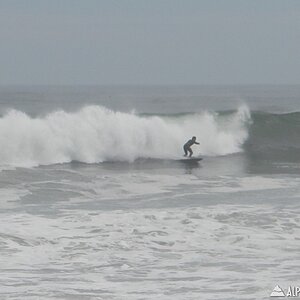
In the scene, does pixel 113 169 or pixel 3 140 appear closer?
pixel 113 169

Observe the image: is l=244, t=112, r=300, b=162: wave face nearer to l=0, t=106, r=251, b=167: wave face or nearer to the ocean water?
the ocean water

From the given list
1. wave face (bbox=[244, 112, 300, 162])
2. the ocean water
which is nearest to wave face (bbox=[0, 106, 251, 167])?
the ocean water

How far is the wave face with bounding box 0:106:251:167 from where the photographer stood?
2772 centimetres

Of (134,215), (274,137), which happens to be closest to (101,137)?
(274,137)

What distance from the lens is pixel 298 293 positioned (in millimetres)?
9398

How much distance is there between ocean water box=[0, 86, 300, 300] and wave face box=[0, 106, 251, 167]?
62 mm

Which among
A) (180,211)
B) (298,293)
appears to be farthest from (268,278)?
(180,211)

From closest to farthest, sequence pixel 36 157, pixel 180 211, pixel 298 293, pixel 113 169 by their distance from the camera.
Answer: pixel 298 293, pixel 180 211, pixel 113 169, pixel 36 157

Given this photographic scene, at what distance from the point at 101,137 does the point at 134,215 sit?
15.8m

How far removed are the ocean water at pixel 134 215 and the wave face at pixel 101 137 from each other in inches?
2.4

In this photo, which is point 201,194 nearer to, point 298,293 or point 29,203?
point 29,203

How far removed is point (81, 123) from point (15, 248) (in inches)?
769

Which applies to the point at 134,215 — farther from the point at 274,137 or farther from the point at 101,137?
the point at 274,137

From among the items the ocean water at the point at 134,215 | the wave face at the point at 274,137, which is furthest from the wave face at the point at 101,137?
the wave face at the point at 274,137
